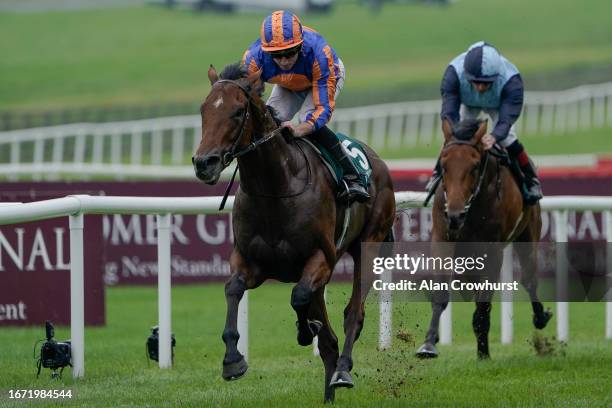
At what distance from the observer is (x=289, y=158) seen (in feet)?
22.0

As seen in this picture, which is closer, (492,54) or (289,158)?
(289,158)

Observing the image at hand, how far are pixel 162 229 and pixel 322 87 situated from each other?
1.62 meters

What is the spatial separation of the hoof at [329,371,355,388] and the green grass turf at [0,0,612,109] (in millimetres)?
24151

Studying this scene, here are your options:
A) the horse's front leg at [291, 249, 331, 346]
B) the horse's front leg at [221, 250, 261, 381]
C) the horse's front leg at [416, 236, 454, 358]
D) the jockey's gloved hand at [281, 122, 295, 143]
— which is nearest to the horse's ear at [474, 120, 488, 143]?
the horse's front leg at [416, 236, 454, 358]

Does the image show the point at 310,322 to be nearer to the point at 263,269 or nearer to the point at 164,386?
the point at 263,269

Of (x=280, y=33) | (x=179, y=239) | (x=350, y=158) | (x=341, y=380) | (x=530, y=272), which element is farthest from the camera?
(x=179, y=239)

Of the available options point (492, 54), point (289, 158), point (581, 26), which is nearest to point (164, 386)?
point (289, 158)

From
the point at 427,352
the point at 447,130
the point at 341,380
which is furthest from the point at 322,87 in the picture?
the point at 427,352

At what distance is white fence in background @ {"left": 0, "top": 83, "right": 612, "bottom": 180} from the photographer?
18.3 m

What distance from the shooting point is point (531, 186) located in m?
9.20

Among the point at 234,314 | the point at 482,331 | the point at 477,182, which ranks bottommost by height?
the point at 482,331

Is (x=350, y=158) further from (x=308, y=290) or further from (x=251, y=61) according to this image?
(x=308, y=290)

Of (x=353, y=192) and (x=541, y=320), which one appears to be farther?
(x=541, y=320)

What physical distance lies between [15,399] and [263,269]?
137 cm
